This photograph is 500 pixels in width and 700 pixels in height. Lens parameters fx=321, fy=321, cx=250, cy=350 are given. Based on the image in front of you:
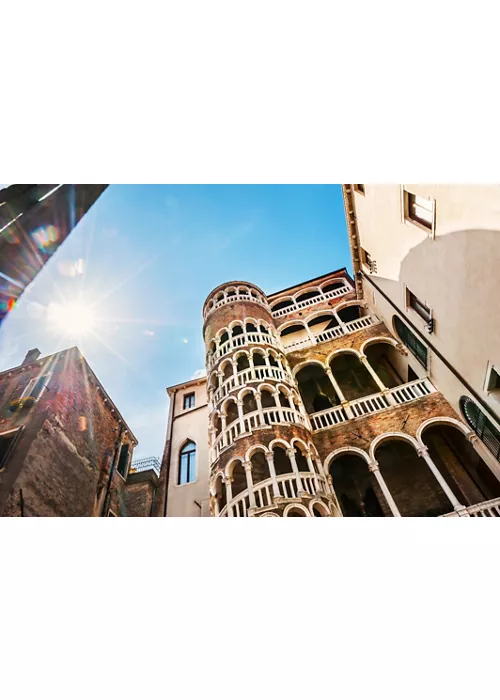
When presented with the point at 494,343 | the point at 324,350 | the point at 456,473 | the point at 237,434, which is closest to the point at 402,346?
the point at 324,350

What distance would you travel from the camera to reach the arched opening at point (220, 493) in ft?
29.9

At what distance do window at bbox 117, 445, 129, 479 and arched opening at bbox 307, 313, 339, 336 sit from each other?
32.1 ft

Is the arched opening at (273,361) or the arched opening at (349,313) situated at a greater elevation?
the arched opening at (349,313)

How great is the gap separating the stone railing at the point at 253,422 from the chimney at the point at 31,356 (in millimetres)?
7426

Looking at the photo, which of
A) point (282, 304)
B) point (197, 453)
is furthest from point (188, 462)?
point (282, 304)

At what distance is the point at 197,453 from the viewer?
41.4 feet

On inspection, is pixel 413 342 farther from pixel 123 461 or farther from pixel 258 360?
pixel 123 461

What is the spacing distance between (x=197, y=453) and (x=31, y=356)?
7173 millimetres

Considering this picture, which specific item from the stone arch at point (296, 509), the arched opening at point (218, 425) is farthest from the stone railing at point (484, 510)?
the arched opening at point (218, 425)

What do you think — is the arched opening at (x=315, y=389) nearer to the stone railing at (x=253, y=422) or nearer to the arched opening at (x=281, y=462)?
the stone railing at (x=253, y=422)

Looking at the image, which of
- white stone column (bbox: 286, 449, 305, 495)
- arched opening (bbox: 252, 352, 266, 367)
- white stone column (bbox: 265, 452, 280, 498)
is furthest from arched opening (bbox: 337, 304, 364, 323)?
white stone column (bbox: 265, 452, 280, 498)

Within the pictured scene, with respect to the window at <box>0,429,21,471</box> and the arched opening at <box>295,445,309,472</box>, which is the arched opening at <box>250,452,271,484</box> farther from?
the window at <box>0,429,21,471</box>

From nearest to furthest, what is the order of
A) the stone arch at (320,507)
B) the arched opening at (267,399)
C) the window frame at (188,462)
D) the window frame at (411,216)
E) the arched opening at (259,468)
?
the window frame at (411,216), the stone arch at (320,507), the arched opening at (259,468), the arched opening at (267,399), the window frame at (188,462)

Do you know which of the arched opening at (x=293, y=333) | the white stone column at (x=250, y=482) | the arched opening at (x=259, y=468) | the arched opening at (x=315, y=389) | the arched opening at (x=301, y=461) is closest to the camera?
the white stone column at (x=250, y=482)
